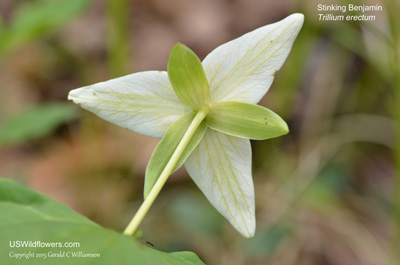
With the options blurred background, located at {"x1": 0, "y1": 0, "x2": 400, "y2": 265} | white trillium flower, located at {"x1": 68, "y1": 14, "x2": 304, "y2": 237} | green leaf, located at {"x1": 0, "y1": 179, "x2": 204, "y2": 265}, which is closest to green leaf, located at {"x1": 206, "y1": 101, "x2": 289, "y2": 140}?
white trillium flower, located at {"x1": 68, "y1": 14, "x2": 304, "y2": 237}

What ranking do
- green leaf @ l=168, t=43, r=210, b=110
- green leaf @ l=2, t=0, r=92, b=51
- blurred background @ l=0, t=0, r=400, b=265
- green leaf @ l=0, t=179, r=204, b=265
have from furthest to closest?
1. blurred background @ l=0, t=0, r=400, b=265
2. green leaf @ l=2, t=0, r=92, b=51
3. green leaf @ l=168, t=43, r=210, b=110
4. green leaf @ l=0, t=179, r=204, b=265

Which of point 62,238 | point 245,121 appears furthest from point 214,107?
point 62,238

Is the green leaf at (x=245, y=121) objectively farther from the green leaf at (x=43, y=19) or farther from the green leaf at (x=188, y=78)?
the green leaf at (x=43, y=19)

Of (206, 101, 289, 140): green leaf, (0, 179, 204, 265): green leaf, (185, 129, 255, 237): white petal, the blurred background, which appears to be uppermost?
(206, 101, 289, 140): green leaf

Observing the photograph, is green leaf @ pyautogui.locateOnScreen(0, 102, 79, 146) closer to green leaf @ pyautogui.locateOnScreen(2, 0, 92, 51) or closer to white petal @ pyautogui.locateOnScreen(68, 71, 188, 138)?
green leaf @ pyautogui.locateOnScreen(2, 0, 92, 51)

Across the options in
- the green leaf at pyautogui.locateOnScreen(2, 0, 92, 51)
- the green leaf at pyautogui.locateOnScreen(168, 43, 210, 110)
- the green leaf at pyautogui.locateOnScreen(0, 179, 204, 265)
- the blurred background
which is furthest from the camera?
the blurred background

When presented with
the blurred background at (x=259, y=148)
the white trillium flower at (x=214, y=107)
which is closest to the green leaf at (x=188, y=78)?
the white trillium flower at (x=214, y=107)
